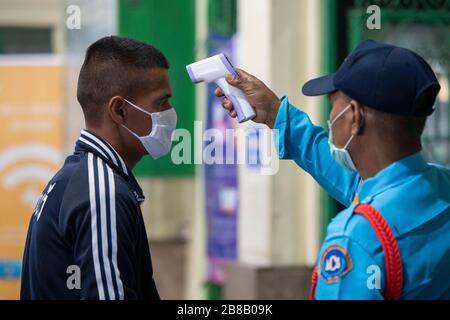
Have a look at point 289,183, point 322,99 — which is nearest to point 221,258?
point 289,183

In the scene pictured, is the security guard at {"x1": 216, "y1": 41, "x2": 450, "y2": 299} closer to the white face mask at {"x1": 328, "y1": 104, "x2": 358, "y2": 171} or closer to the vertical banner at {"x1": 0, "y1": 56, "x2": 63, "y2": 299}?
the white face mask at {"x1": 328, "y1": 104, "x2": 358, "y2": 171}

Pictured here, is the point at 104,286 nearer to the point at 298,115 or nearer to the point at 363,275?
the point at 363,275

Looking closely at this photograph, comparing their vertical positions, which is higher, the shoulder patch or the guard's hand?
the guard's hand

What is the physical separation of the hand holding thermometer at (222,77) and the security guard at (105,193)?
12cm

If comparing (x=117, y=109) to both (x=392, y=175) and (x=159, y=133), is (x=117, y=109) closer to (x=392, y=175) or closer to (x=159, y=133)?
(x=159, y=133)

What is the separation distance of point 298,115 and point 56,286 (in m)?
1.11

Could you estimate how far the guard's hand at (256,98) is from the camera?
3016 mm

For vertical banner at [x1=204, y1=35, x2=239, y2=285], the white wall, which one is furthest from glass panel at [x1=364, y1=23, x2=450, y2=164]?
vertical banner at [x1=204, y1=35, x2=239, y2=285]

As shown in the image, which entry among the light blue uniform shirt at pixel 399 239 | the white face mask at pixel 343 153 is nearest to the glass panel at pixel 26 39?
the white face mask at pixel 343 153

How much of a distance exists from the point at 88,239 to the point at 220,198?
554 cm

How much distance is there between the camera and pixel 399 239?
2.17 meters

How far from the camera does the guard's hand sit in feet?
9.89

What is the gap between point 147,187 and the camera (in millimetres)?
14727

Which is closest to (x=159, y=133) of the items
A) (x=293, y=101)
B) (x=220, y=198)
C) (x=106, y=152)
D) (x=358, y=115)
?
(x=106, y=152)
